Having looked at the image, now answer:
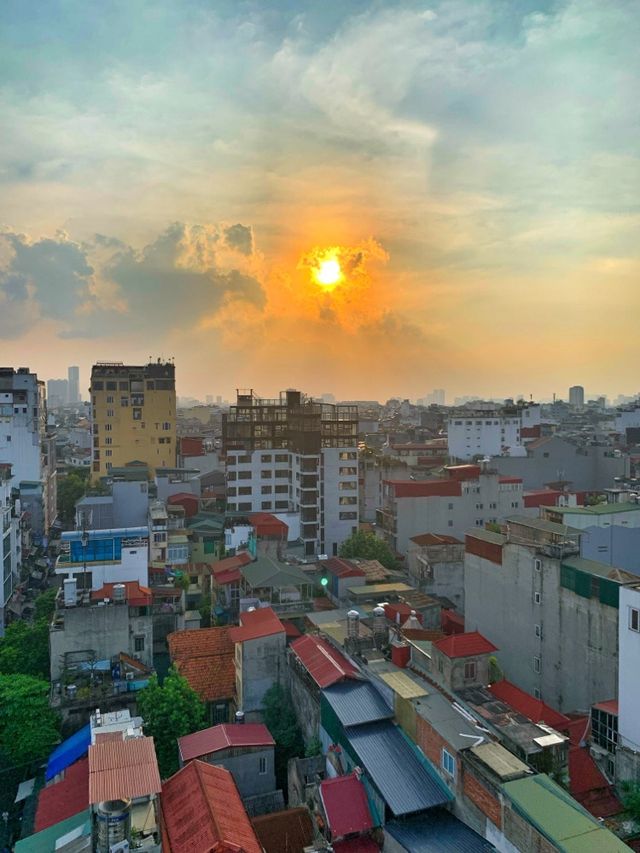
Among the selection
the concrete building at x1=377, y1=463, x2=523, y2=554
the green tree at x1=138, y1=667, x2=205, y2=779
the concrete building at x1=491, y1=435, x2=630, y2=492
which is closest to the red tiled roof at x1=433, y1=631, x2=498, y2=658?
the green tree at x1=138, y1=667, x2=205, y2=779

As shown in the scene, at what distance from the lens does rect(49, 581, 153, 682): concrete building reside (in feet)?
76.3

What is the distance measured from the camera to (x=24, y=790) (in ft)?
66.0

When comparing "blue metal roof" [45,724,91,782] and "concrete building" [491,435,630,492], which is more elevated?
"concrete building" [491,435,630,492]

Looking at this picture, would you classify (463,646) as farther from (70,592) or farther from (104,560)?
(104,560)

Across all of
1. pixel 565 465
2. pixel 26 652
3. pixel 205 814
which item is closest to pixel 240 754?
pixel 205 814

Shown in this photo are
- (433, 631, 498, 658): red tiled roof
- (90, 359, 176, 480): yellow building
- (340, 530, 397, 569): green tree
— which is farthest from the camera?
(90, 359, 176, 480): yellow building

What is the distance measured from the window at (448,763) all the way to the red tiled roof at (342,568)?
17.4 metres

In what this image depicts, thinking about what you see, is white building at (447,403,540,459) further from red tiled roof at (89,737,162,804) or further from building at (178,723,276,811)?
red tiled roof at (89,737,162,804)

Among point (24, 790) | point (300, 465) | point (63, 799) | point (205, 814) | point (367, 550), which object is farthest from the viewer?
point (300, 465)

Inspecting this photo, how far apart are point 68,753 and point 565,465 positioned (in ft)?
177

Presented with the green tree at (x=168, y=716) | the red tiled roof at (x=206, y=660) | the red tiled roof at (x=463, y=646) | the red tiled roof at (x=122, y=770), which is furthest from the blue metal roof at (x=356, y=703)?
the red tiled roof at (x=206, y=660)

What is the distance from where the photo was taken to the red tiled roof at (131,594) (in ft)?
81.1

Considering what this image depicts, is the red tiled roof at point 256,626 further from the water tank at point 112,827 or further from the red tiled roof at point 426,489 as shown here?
the red tiled roof at point 426,489

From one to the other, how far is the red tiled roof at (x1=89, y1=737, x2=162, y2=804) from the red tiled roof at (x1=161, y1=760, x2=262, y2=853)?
0.70 metres
